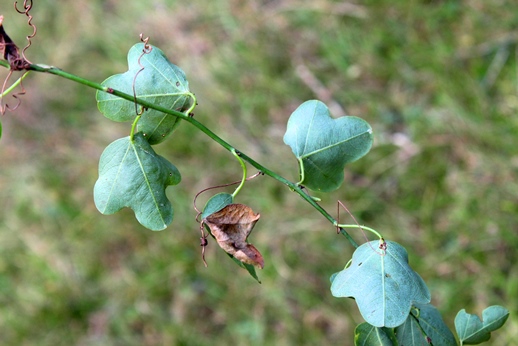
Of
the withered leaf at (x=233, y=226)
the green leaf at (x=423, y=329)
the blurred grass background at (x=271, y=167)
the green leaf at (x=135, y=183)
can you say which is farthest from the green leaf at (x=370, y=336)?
the blurred grass background at (x=271, y=167)

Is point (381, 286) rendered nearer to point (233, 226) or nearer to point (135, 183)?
point (233, 226)

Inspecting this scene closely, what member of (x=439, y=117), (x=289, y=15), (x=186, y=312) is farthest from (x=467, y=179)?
(x=186, y=312)

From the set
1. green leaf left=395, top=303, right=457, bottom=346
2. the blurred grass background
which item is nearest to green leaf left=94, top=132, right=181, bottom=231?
green leaf left=395, top=303, right=457, bottom=346

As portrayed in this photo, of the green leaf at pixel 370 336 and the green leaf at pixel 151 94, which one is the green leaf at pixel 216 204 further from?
the green leaf at pixel 370 336

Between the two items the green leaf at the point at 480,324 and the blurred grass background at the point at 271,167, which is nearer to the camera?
the green leaf at the point at 480,324

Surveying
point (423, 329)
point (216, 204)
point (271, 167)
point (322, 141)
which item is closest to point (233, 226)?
point (216, 204)

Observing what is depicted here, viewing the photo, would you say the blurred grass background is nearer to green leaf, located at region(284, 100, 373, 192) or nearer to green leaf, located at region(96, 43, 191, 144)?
green leaf, located at region(284, 100, 373, 192)

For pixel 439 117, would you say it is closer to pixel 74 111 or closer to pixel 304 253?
pixel 304 253
